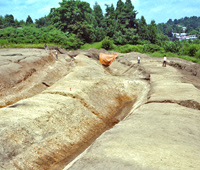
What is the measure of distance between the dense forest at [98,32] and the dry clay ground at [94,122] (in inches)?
736

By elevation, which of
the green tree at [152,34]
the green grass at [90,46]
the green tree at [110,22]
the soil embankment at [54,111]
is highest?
the green tree at [110,22]

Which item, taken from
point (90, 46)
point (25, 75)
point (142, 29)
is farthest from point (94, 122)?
point (142, 29)

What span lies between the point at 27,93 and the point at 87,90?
5.50 metres

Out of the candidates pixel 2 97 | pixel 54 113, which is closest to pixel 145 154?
pixel 54 113

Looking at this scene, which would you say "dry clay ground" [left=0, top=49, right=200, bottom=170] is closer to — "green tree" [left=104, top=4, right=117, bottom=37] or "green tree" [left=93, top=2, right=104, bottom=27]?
A: "green tree" [left=104, top=4, right=117, bottom=37]

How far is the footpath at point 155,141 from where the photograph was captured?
21.2 ft

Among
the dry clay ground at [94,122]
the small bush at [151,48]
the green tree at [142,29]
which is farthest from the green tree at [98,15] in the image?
the dry clay ground at [94,122]

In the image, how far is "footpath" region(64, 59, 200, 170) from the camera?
21.2ft

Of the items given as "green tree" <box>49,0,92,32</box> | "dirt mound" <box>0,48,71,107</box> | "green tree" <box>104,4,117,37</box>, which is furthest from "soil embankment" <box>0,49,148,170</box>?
"green tree" <box>104,4,117,37</box>

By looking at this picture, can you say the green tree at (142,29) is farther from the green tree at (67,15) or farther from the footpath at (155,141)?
the footpath at (155,141)

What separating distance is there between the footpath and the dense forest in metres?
24.8

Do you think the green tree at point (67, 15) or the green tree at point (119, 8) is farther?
the green tree at point (119, 8)

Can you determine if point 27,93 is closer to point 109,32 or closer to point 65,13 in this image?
point 65,13

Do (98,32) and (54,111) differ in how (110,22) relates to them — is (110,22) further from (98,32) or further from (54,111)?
(54,111)
